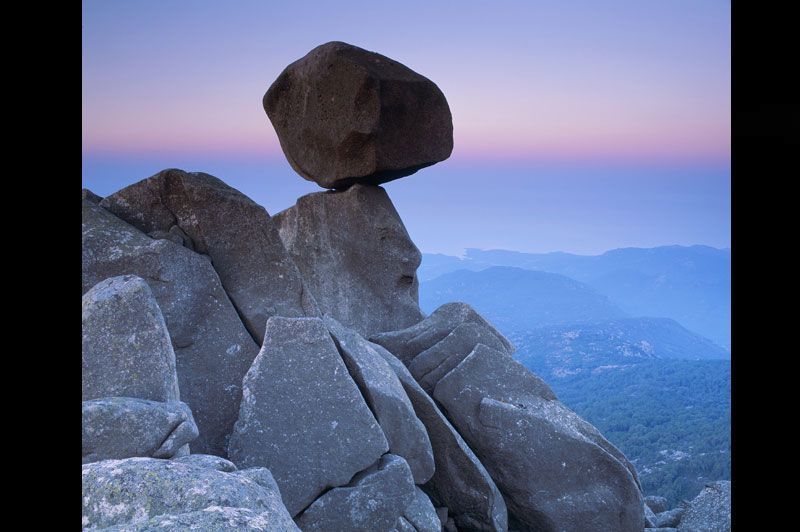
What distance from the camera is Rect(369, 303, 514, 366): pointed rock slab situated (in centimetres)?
991

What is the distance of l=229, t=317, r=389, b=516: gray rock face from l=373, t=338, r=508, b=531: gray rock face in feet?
4.54

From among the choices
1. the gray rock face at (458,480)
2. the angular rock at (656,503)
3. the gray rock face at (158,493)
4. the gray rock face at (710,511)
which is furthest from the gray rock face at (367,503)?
the angular rock at (656,503)

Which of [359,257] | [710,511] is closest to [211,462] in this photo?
[710,511]

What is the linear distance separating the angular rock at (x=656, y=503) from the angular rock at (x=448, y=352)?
130 inches

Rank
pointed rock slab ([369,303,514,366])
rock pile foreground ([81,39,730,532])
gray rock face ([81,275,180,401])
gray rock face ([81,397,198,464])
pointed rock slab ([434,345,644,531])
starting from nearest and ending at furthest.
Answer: gray rock face ([81,397,198,464]), rock pile foreground ([81,39,730,532]), gray rock face ([81,275,180,401]), pointed rock slab ([434,345,644,531]), pointed rock slab ([369,303,514,366])

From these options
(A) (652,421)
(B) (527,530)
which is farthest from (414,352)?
(A) (652,421)

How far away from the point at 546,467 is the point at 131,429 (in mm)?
4621

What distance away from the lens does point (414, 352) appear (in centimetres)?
989

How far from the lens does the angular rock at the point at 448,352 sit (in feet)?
30.6

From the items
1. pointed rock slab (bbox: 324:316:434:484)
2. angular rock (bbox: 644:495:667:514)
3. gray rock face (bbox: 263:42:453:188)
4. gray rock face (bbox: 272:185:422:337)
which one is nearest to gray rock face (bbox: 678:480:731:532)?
angular rock (bbox: 644:495:667:514)

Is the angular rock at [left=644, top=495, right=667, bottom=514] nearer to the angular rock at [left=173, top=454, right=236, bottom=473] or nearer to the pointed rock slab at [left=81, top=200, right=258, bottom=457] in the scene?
the pointed rock slab at [left=81, top=200, right=258, bottom=457]
